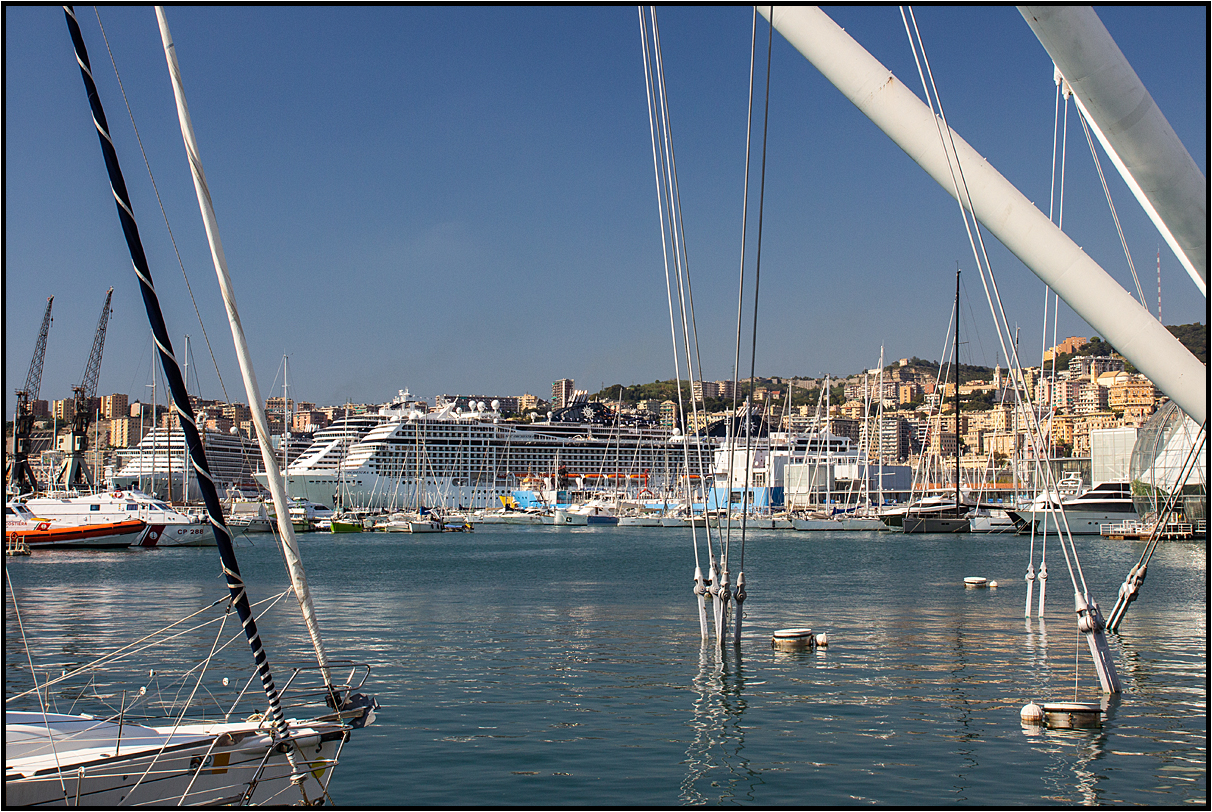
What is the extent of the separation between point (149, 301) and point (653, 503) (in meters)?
87.5

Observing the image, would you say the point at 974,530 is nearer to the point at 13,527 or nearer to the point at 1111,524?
the point at 1111,524

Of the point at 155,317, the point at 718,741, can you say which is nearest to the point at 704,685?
the point at 718,741

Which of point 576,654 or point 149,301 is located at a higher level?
point 149,301

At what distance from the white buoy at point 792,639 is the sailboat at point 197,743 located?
393 inches

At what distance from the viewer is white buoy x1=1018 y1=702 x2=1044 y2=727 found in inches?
397

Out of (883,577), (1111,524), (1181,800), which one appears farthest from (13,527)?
(1111,524)

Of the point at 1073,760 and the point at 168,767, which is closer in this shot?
the point at 168,767

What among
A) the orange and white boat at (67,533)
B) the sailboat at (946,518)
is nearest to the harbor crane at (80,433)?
the orange and white boat at (67,533)

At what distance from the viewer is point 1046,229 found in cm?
399

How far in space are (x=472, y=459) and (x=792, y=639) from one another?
93727 mm

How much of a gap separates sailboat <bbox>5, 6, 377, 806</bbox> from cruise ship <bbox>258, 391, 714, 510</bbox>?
85246mm

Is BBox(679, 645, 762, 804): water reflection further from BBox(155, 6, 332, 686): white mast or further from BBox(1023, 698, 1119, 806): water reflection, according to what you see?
BBox(155, 6, 332, 686): white mast

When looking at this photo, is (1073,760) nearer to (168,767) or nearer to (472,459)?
(168,767)

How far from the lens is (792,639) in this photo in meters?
15.5
